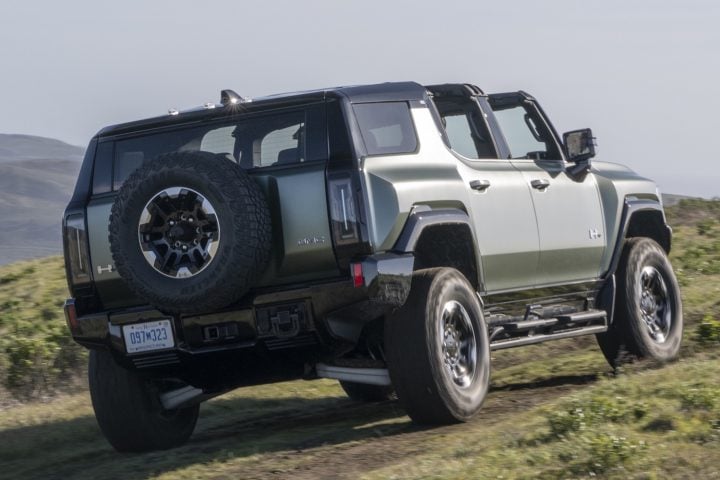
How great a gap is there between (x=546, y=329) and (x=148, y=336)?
2773 millimetres

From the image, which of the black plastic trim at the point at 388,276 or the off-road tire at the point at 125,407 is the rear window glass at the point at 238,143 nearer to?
the black plastic trim at the point at 388,276

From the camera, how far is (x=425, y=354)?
6.67m

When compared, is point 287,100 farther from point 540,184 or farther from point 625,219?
point 625,219

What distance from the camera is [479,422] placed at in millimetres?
7078

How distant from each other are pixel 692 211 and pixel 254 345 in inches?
476

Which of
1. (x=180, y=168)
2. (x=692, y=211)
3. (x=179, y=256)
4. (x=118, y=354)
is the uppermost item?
(x=180, y=168)

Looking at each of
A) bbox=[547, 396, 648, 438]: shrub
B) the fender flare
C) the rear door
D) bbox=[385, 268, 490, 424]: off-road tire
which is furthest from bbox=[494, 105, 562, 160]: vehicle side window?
bbox=[547, 396, 648, 438]: shrub

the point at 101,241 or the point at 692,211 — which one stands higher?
the point at 101,241

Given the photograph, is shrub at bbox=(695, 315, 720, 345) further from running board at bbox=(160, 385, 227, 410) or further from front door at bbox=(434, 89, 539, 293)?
running board at bbox=(160, 385, 227, 410)

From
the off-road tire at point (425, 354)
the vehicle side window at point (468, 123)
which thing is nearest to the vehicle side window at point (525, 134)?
the vehicle side window at point (468, 123)

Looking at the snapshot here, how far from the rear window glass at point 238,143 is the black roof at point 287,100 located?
5 cm

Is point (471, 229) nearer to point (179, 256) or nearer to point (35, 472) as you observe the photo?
point (179, 256)

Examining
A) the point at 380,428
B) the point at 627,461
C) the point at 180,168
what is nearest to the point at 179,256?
the point at 180,168

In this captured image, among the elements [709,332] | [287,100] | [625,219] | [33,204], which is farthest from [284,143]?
[33,204]
